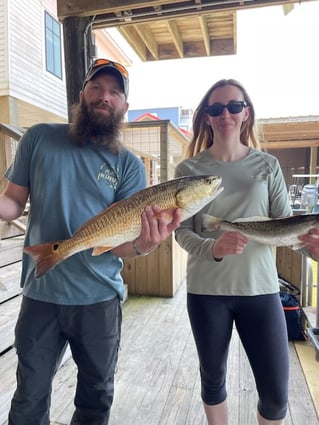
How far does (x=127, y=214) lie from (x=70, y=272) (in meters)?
0.37

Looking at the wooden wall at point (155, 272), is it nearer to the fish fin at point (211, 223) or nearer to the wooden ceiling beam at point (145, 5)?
the wooden ceiling beam at point (145, 5)

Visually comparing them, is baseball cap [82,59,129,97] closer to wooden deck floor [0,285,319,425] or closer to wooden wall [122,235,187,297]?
wooden deck floor [0,285,319,425]

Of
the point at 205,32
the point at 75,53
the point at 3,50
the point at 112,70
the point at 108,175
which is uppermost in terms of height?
the point at 3,50

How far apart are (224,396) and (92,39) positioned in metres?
2.29

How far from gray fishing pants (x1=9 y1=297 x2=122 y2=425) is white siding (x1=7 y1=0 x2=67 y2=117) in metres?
6.04

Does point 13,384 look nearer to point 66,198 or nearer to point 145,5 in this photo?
point 66,198

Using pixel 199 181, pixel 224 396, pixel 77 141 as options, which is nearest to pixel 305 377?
pixel 224 396

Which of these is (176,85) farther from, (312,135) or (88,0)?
(88,0)

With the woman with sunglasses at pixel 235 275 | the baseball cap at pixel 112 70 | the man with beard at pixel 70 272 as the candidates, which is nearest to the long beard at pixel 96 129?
the man with beard at pixel 70 272

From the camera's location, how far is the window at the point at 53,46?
698 centimetres

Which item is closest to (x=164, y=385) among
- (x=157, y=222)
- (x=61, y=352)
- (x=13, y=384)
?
(x=13, y=384)

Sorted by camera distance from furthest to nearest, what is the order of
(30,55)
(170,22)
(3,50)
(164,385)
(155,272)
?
(30,55)
(3,50)
(155,272)
(170,22)
(164,385)

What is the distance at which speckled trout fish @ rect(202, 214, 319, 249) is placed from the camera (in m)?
1.06

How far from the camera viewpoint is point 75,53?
2.10 metres
